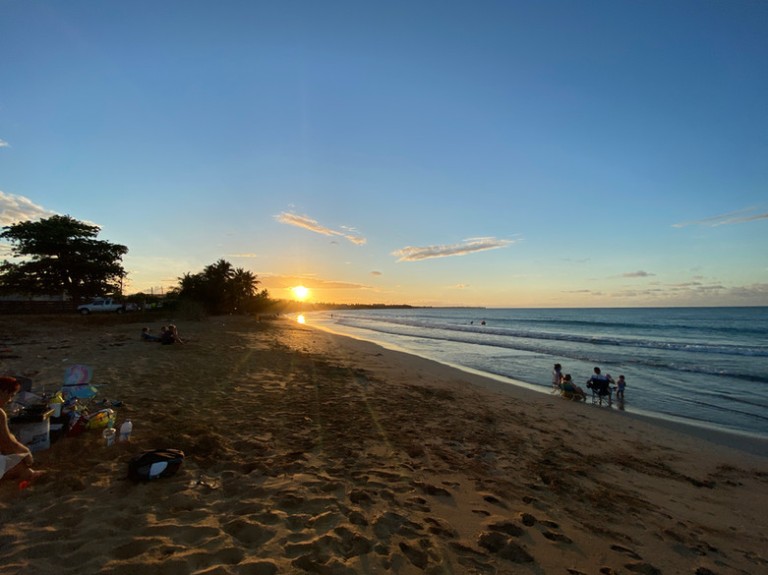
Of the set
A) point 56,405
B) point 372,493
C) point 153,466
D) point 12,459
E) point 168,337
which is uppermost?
point 168,337

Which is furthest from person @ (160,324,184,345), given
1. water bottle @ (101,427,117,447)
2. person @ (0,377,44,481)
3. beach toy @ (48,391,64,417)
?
person @ (0,377,44,481)

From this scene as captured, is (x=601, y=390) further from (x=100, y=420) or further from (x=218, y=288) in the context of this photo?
(x=218, y=288)

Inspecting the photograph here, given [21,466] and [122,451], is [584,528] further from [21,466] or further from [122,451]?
[21,466]

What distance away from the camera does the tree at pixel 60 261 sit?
33688 mm

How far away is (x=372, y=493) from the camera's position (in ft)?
14.6

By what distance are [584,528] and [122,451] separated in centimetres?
625

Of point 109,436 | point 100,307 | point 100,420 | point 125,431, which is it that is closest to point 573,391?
point 125,431

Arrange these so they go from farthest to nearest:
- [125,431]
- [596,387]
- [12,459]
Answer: [596,387] → [125,431] → [12,459]

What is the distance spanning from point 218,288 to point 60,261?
1485cm

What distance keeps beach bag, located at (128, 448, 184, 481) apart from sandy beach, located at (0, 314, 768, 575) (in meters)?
0.14

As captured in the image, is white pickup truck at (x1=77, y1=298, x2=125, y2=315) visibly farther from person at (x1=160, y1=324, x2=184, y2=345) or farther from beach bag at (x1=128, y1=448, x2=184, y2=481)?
beach bag at (x1=128, y1=448, x2=184, y2=481)

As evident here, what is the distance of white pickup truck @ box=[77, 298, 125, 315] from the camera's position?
31750 millimetres

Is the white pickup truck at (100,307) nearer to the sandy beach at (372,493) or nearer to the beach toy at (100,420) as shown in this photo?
the sandy beach at (372,493)

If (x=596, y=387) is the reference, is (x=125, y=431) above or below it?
above
